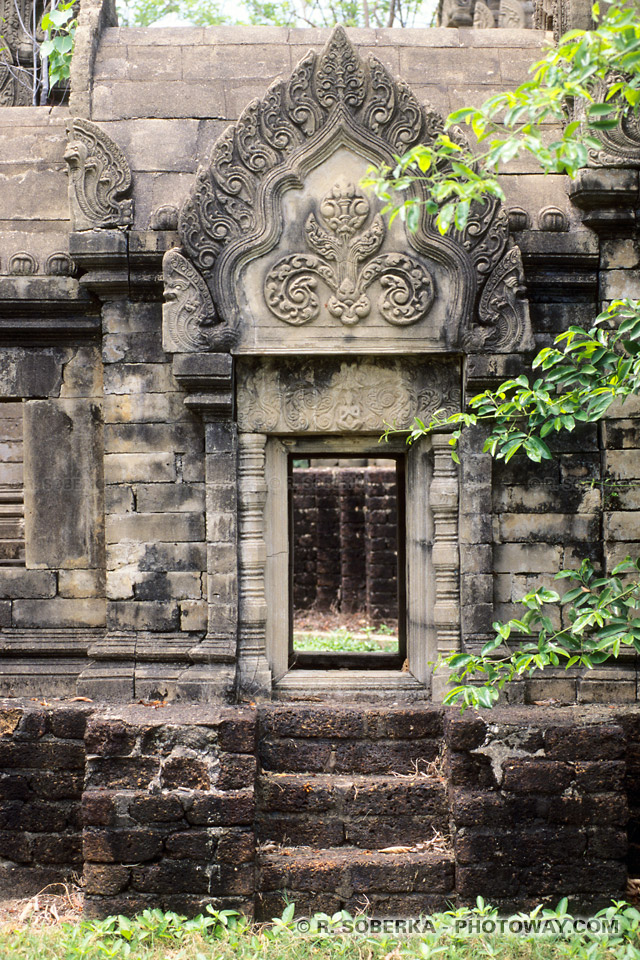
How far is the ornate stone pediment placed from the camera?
223 inches

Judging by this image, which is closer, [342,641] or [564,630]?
[564,630]

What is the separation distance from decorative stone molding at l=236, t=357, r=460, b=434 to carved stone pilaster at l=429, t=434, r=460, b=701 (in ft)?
1.27

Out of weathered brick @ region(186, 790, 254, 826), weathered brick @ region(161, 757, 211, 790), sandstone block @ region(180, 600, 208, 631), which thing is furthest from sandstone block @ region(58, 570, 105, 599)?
weathered brick @ region(186, 790, 254, 826)

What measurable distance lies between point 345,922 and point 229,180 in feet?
15.0

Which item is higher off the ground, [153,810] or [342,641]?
[342,641]

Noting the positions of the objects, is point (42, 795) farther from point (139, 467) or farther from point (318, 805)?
point (139, 467)

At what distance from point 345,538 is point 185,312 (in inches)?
305

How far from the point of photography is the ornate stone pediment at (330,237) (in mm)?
5672

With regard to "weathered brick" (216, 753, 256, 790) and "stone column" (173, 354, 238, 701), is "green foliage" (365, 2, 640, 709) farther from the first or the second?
"stone column" (173, 354, 238, 701)

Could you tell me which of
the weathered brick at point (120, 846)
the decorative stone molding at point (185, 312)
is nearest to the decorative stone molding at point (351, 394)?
the decorative stone molding at point (185, 312)

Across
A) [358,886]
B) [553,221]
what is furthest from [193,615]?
[553,221]

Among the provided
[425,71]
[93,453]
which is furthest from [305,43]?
[93,453]

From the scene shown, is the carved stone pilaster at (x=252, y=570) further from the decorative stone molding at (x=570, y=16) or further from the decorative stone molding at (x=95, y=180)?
the decorative stone molding at (x=570, y=16)

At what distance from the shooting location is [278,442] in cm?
609
